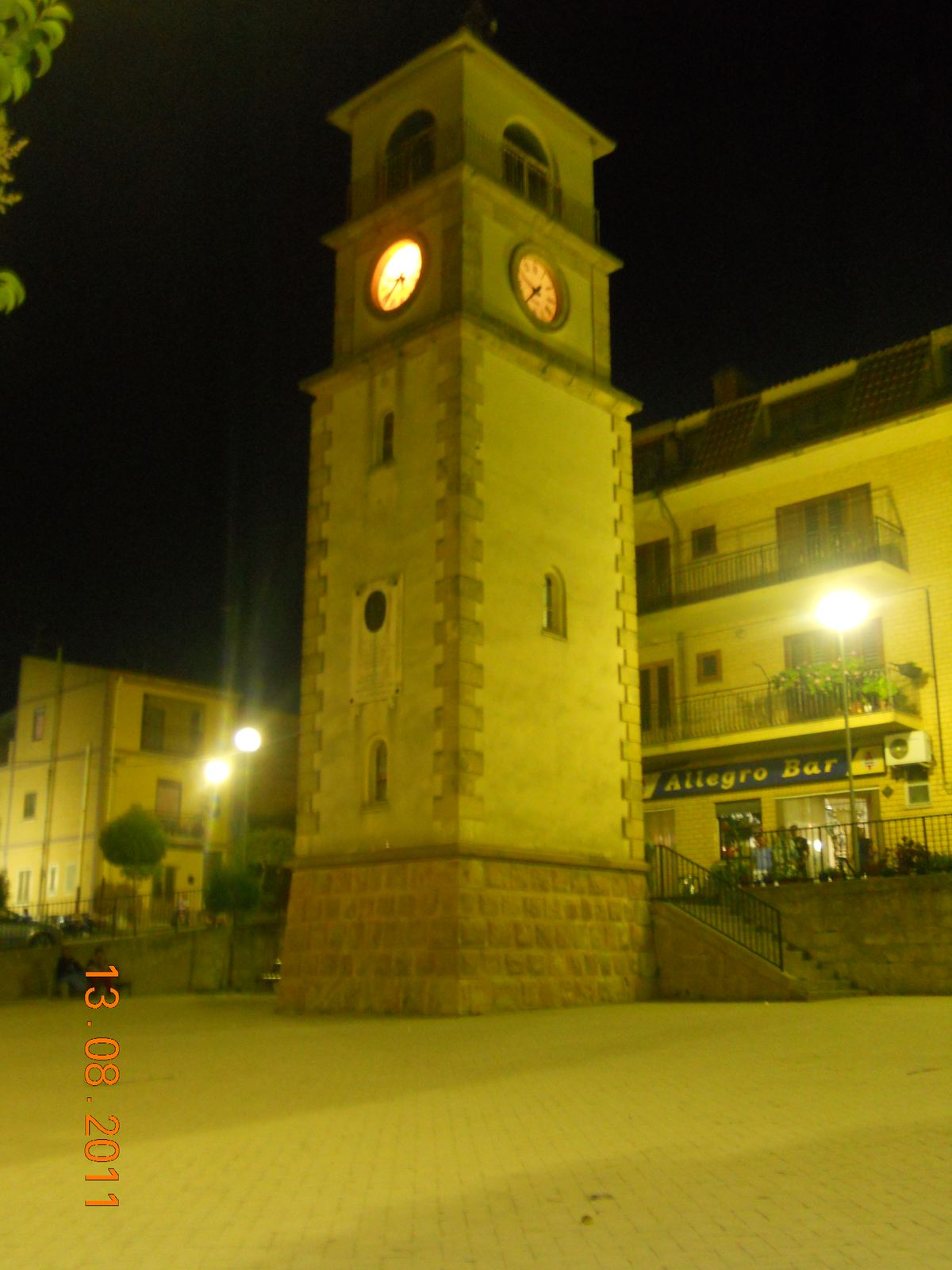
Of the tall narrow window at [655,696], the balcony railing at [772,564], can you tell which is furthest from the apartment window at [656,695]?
the balcony railing at [772,564]

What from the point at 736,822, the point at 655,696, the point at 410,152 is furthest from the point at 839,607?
the point at 410,152

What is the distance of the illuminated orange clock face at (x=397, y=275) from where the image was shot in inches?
899

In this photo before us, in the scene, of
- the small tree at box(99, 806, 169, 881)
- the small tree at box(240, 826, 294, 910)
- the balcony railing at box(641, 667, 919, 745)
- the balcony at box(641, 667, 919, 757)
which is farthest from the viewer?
the small tree at box(99, 806, 169, 881)

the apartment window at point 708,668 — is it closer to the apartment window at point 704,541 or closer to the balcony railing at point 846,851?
the apartment window at point 704,541

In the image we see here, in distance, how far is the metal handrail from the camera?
21109mm

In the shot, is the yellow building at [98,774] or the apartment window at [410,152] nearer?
the apartment window at [410,152]

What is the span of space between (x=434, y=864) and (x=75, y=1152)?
36.6ft

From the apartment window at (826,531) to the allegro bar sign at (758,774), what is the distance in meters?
4.01

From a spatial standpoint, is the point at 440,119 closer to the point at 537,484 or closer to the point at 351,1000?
the point at 537,484

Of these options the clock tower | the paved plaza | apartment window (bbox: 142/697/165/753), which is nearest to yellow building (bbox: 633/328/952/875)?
the clock tower

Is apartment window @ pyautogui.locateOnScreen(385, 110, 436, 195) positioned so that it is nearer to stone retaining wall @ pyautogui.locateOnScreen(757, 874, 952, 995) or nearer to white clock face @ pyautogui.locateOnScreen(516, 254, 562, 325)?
white clock face @ pyautogui.locateOnScreen(516, 254, 562, 325)

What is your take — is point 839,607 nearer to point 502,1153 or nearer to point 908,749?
point 908,749

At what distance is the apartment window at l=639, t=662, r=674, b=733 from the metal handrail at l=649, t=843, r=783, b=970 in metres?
6.64

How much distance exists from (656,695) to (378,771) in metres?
12.4
